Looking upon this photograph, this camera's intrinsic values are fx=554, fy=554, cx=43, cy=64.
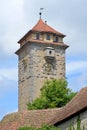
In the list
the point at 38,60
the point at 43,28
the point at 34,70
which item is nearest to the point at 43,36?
the point at 43,28

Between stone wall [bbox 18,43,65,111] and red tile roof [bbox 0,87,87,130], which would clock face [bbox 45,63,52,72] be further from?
red tile roof [bbox 0,87,87,130]

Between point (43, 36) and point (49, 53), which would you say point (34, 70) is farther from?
point (43, 36)

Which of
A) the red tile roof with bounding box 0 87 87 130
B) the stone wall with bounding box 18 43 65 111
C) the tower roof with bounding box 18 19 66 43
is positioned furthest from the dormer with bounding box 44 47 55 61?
the red tile roof with bounding box 0 87 87 130

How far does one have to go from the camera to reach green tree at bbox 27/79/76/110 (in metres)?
50.3

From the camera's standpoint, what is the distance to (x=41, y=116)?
122 ft

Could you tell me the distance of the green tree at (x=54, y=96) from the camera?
50.3 m

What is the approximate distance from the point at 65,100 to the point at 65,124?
61.5 ft

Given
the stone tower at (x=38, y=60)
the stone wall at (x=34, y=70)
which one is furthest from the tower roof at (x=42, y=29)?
the stone wall at (x=34, y=70)

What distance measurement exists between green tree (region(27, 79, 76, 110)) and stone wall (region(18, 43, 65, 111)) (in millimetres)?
31424

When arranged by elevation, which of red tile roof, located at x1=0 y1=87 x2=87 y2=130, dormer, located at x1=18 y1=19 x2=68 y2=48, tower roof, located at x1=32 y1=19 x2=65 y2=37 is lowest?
red tile roof, located at x1=0 y1=87 x2=87 y2=130

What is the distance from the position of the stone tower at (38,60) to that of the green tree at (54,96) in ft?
103

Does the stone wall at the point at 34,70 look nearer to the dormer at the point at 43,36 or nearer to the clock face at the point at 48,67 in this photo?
the clock face at the point at 48,67

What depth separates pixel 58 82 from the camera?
5484 centimetres

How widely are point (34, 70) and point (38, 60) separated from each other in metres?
2.00
